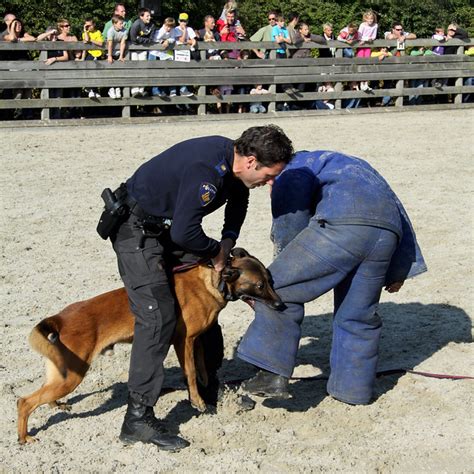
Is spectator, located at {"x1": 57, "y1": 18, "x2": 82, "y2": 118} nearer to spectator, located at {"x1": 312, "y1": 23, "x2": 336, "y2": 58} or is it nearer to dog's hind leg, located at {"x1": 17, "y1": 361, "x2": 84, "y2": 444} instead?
spectator, located at {"x1": 312, "y1": 23, "x2": 336, "y2": 58}

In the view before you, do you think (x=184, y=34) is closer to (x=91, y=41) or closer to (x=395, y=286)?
(x=91, y=41)

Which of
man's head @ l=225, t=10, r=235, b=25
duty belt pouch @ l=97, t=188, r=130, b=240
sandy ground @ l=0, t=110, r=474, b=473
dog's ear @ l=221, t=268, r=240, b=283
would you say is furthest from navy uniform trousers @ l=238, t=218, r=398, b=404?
man's head @ l=225, t=10, r=235, b=25

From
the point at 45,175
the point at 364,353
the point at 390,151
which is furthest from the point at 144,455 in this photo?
the point at 390,151

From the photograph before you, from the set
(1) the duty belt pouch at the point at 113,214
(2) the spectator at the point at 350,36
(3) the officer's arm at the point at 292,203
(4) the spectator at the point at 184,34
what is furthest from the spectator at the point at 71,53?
(1) the duty belt pouch at the point at 113,214

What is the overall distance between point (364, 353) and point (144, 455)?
1.54 meters

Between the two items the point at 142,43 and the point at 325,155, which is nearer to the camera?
the point at 325,155

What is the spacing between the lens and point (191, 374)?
5.29m

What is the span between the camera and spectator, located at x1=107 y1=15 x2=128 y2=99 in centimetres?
1595

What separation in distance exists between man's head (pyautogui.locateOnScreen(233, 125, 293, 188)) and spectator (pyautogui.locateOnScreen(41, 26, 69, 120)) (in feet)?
38.4

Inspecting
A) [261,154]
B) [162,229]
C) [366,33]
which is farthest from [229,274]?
[366,33]

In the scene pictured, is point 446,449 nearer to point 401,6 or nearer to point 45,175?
point 45,175

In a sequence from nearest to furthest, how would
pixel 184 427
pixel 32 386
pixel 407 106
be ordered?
pixel 184 427 → pixel 32 386 → pixel 407 106

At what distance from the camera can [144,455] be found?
Answer: 4.87m

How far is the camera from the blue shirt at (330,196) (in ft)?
17.3
